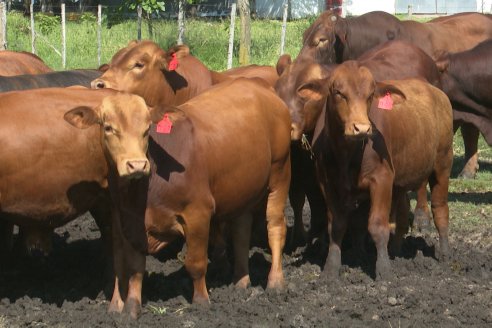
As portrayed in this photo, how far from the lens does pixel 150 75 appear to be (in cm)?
909

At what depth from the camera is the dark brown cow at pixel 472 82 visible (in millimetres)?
11633

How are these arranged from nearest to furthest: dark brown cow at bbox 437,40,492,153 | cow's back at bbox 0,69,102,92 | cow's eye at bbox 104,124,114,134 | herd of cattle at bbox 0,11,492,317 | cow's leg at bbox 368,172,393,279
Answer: cow's eye at bbox 104,124,114,134 < herd of cattle at bbox 0,11,492,317 < cow's leg at bbox 368,172,393,279 < cow's back at bbox 0,69,102,92 < dark brown cow at bbox 437,40,492,153

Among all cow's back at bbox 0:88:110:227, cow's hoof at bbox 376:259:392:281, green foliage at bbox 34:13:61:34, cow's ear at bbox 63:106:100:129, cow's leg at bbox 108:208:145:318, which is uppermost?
cow's ear at bbox 63:106:100:129

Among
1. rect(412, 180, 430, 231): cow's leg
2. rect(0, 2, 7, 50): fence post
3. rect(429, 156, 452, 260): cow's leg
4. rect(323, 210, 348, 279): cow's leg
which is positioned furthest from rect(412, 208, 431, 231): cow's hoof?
rect(0, 2, 7, 50): fence post

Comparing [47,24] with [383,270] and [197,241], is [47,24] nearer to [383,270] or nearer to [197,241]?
[383,270]

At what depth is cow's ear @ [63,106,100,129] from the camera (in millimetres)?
6645

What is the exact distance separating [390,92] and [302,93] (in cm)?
73

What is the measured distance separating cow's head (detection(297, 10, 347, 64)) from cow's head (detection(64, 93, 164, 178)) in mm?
4692

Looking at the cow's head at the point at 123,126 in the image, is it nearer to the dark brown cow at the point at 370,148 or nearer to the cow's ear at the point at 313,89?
the dark brown cow at the point at 370,148

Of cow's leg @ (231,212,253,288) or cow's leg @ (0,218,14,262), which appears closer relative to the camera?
cow's leg @ (231,212,253,288)

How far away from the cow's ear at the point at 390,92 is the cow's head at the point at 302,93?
1.71ft

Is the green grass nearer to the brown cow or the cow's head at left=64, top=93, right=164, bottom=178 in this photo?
the brown cow

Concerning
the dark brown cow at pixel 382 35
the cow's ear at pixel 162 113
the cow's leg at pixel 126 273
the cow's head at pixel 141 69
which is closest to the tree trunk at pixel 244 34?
the dark brown cow at pixel 382 35

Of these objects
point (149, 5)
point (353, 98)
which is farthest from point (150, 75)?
point (149, 5)
